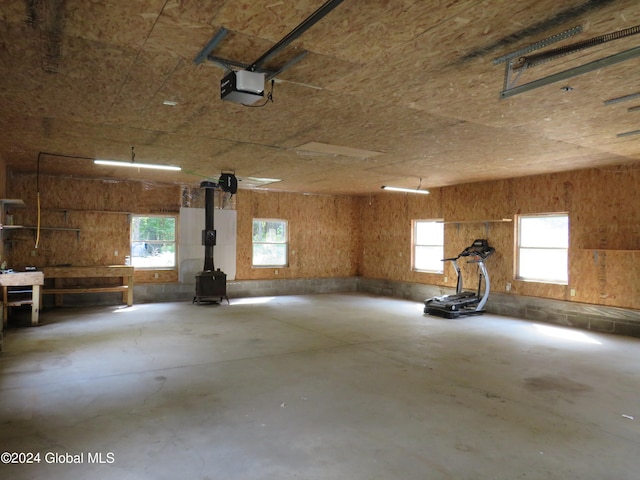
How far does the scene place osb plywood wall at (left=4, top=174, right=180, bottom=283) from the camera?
8156 millimetres

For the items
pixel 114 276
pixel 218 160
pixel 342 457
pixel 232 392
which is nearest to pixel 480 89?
pixel 342 457

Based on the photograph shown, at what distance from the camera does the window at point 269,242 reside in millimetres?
10691

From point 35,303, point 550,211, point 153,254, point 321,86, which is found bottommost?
point 35,303

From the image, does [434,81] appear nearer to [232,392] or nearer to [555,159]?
[232,392]

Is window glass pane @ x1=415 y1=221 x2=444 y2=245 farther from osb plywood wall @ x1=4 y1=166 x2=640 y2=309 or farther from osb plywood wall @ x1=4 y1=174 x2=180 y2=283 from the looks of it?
osb plywood wall @ x1=4 y1=174 x2=180 y2=283

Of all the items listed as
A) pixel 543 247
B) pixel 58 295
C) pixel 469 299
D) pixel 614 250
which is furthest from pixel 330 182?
pixel 58 295

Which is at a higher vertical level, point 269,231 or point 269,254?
point 269,231

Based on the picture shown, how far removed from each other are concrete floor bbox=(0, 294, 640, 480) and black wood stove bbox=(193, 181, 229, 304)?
2.37 metres

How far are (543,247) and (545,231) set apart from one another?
30cm

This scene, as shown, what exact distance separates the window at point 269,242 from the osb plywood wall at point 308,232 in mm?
142

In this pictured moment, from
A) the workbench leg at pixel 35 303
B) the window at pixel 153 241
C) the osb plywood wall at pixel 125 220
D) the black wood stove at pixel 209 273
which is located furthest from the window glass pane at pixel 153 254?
the workbench leg at pixel 35 303

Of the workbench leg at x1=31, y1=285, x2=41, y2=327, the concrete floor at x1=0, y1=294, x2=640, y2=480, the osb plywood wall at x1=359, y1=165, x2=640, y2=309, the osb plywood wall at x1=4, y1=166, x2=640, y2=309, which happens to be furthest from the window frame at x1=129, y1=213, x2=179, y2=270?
the osb plywood wall at x1=359, y1=165, x2=640, y2=309

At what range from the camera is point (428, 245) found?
402 inches

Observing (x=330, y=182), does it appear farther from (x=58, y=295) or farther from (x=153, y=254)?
(x=58, y=295)
